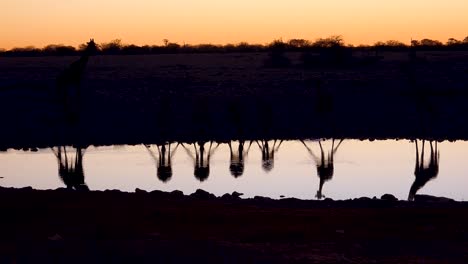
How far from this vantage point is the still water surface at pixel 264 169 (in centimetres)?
2153

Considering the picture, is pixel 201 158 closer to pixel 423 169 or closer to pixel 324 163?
pixel 324 163

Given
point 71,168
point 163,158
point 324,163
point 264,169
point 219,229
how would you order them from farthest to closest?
point 163,158, point 324,163, point 71,168, point 264,169, point 219,229

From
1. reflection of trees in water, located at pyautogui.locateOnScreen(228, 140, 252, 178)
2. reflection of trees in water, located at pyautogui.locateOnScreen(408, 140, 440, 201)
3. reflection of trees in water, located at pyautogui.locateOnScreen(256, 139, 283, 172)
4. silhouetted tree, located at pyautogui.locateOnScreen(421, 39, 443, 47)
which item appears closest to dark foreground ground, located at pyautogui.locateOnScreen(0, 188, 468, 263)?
reflection of trees in water, located at pyautogui.locateOnScreen(408, 140, 440, 201)

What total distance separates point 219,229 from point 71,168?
12.8 metres

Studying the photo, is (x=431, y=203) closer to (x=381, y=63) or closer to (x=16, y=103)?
(x=16, y=103)

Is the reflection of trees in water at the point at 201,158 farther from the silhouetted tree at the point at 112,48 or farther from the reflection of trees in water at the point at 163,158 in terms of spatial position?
the silhouetted tree at the point at 112,48

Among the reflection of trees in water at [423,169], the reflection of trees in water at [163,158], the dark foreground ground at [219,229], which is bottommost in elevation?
the reflection of trees in water at [163,158]

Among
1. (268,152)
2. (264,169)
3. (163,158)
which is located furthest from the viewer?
(268,152)

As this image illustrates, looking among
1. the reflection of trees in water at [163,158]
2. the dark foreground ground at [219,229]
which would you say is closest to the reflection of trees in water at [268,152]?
the reflection of trees in water at [163,158]

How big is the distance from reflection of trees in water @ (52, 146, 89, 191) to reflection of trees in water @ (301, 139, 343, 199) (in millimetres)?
5753

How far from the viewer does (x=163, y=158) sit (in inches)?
1099

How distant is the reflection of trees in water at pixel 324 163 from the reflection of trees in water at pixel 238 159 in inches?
82.0

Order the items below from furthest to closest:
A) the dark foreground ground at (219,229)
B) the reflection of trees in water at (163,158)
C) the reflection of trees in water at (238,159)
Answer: the reflection of trees in water at (238,159) → the reflection of trees in water at (163,158) → the dark foreground ground at (219,229)

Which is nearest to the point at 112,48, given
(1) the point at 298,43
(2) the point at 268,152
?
(1) the point at 298,43
